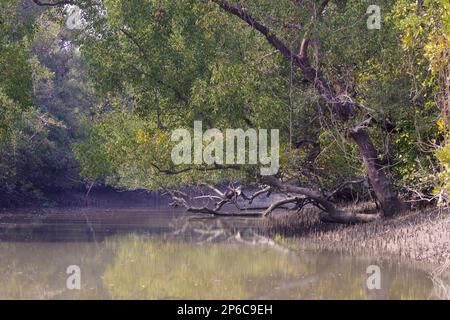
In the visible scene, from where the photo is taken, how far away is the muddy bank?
1357 centimetres

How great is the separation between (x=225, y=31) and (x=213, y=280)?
7.71m

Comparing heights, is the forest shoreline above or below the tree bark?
below

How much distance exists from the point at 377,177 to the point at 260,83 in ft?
11.7

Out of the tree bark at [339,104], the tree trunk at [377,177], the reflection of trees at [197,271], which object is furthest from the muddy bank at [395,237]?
the reflection of trees at [197,271]

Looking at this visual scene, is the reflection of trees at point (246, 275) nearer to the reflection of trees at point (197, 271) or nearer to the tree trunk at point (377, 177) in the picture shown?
the reflection of trees at point (197, 271)

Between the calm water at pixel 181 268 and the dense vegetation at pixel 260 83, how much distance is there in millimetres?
2193

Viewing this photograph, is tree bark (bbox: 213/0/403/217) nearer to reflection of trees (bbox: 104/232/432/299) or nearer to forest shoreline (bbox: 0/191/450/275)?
forest shoreline (bbox: 0/191/450/275)

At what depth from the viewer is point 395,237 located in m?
15.6

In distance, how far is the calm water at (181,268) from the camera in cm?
1102

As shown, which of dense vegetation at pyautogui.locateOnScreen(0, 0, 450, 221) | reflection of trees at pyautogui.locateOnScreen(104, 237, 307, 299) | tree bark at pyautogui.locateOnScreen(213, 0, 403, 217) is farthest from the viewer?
tree bark at pyautogui.locateOnScreen(213, 0, 403, 217)

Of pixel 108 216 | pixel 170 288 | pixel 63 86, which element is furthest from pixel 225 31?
pixel 63 86

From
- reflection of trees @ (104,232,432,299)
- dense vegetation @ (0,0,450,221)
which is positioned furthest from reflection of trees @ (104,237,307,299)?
dense vegetation @ (0,0,450,221)

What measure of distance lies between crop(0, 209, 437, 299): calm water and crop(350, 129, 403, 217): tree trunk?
2.77m
